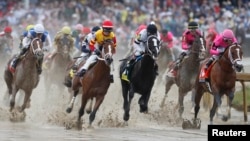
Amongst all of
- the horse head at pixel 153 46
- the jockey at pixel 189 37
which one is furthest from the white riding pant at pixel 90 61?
the jockey at pixel 189 37

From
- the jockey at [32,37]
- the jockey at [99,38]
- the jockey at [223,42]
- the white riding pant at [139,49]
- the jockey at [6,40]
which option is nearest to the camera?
the jockey at [99,38]

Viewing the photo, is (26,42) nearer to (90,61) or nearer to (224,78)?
(90,61)

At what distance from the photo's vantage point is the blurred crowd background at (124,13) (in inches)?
A: 1622

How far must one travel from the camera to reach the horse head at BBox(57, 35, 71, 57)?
93.4 feet

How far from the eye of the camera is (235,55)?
2148cm

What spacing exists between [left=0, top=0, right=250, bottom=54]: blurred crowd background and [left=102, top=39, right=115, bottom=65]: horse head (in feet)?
62.2

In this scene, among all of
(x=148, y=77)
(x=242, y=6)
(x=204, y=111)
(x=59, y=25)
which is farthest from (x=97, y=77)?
(x=242, y=6)

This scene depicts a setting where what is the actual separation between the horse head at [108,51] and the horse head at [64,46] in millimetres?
7154

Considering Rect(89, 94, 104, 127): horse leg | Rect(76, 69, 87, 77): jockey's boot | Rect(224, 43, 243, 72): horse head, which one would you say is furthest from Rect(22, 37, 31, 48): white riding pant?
Rect(224, 43, 243, 72): horse head

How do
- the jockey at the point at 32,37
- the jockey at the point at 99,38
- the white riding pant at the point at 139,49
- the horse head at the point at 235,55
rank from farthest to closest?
1. the jockey at the point at 32,37
2. the white riding pant at the point at 139,49
3. the jockey at the point at 99,38
4. the horse head at the point at 235,55

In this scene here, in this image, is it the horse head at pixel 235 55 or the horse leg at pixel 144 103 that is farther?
the horse leg at pixel 144 103

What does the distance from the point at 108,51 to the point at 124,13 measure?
21.7 meters

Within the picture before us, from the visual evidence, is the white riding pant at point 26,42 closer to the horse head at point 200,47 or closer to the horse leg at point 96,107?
the horse leg at point 96,107

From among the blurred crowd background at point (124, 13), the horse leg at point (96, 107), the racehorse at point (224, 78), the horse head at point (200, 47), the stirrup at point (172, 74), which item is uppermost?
the blurred crowd background at point (124, 13)
